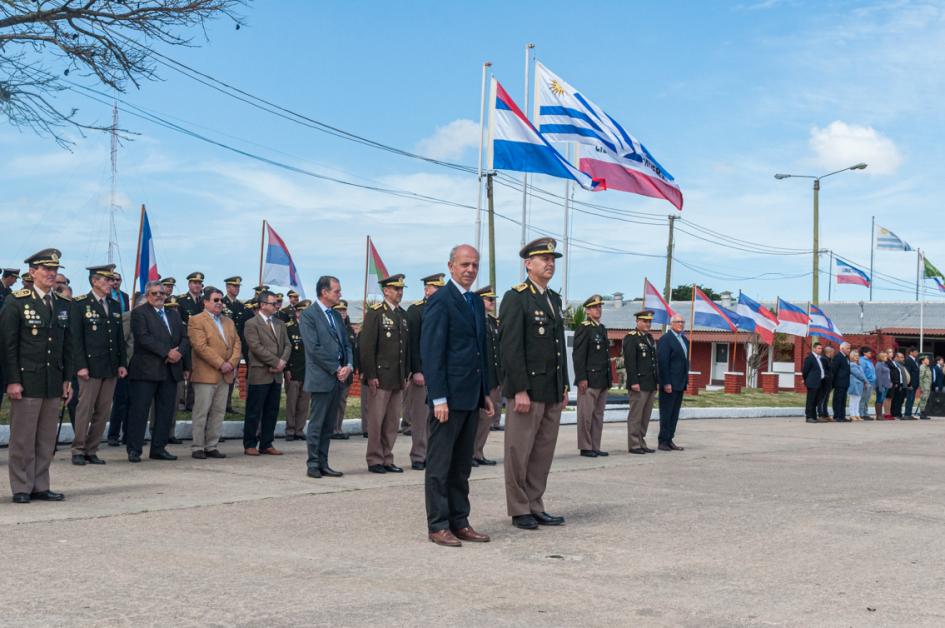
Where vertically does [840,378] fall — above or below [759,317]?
below

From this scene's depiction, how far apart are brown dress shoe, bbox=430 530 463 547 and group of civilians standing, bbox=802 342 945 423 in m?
18.9

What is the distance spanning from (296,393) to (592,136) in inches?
332

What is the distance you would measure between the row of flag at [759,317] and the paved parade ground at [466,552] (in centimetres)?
1988

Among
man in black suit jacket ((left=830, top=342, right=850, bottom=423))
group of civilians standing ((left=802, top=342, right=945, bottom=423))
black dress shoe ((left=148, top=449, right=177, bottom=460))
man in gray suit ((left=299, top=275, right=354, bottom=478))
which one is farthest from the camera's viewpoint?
man in black suit jacket ((left=830, top=342, right=850, bottom=423))

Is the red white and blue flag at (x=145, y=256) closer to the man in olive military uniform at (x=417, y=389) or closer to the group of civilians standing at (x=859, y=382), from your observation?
the man in olive military uniform at (x=417, y=389)

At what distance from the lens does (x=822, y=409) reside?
990 inches

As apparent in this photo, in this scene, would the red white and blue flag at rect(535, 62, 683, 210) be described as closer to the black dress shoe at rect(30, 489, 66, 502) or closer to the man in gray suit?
the man in gray suit

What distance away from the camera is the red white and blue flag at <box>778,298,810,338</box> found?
30.9 metres

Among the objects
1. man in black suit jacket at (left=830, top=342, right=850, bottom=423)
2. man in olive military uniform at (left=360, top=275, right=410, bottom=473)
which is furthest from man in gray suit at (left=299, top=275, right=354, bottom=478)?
man in black suit jacket at (left=830, top=342, right=850, bottom=423)

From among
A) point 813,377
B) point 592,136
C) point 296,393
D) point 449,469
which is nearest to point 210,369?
point 296,393

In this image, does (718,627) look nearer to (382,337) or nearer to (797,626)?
(797,626)

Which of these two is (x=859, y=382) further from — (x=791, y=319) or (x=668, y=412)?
(x=668, y=412)

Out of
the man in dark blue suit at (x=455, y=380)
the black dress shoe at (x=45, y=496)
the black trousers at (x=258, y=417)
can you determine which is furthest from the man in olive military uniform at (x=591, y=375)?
the black dress shoe at (x=45, y=496)

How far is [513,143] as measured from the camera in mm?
17922
